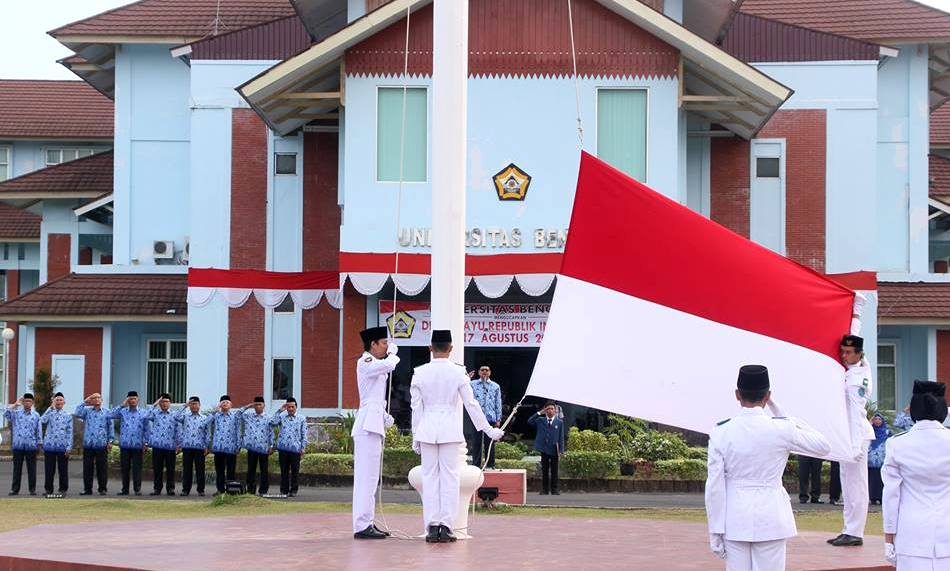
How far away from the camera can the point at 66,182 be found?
38781mm

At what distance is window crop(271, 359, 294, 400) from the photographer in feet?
106

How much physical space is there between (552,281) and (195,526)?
13.5 metres

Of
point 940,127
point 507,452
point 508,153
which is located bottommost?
point 507,452

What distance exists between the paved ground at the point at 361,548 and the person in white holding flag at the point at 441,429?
312 mm

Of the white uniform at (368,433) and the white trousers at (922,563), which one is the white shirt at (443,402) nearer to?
the white uniform at (368,433)

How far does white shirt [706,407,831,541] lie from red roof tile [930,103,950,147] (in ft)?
115

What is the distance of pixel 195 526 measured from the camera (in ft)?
48.2

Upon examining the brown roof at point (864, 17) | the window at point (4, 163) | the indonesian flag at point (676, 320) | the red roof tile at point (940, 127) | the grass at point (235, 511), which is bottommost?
the grass at point (235, 511)

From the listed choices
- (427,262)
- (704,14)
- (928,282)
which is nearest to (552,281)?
(427,262)

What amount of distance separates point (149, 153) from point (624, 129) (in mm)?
13712

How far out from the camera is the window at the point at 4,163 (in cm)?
4609

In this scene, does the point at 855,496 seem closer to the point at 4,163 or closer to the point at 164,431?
the point at 164,431

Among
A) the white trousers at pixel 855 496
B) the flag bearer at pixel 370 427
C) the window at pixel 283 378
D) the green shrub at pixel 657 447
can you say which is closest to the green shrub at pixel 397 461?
the green shrub at pixel 657 447

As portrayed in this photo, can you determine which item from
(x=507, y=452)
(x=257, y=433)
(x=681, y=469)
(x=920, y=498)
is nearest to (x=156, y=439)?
(x=257, y=433)
